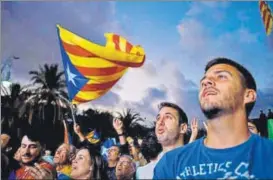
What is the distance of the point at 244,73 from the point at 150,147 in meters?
0.77

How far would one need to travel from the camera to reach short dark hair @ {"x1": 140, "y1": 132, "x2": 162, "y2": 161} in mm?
2771

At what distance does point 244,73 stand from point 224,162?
1.92 ft

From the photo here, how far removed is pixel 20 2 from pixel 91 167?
1178mm

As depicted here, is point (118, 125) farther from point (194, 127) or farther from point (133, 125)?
point (194, 127)

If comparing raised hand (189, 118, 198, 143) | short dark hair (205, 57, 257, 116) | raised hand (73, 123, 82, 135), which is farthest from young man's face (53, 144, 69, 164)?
short dark hair (205, 57, 257, 116)

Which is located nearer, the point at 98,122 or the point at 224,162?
the point at 224,162

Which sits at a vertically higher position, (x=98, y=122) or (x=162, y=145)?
(x=98, y=122)

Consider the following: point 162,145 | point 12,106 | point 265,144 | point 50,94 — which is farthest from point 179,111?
point 12,106

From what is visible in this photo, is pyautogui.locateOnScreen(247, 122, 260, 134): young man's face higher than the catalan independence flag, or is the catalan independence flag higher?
the catalan independence flag

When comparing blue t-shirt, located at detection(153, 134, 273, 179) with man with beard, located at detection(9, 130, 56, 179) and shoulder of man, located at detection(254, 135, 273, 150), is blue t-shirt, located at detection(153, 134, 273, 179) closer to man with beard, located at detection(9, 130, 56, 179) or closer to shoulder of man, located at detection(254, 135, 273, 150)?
shoulder of man, located at detection(254, 135, 273, 150)

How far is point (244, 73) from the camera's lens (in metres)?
2.76

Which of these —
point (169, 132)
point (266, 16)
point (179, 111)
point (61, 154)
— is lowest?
point (61, 154)

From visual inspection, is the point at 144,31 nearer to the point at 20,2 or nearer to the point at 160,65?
the point at 160,65

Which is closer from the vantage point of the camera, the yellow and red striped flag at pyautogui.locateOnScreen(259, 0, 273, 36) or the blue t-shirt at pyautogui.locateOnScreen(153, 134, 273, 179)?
the blue t-shirt at pyautogui.locateOnScreen(153, 134, 273, 179)
